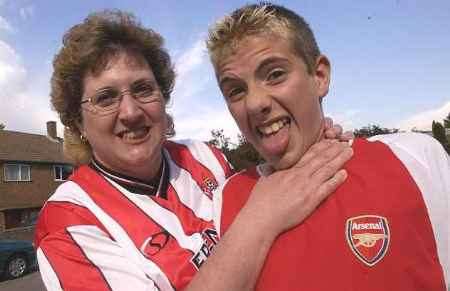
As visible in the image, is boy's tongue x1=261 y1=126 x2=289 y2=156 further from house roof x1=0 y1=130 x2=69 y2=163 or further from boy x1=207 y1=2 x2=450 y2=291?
house roof x1=0 y1=130 x2=69 y2=163

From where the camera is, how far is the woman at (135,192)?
1.95m

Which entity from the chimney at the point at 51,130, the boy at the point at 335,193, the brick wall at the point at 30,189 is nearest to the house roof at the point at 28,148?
the brick wall at the point at 30,189

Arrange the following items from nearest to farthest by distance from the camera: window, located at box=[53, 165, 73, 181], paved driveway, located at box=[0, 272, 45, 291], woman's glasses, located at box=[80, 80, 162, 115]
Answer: woman's glasses, located at box=[80, 80, 162, 115] → paved driveway, located at box=[0, 272, 45, 291] → window, located at box=[53, 165, 73, 181]

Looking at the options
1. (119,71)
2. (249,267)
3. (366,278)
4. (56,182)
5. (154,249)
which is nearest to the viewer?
(366,278)

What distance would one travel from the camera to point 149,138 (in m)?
2.77

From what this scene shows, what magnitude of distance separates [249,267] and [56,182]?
123 ft

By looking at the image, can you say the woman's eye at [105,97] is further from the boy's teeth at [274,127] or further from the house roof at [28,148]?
the house roof at [28,148]

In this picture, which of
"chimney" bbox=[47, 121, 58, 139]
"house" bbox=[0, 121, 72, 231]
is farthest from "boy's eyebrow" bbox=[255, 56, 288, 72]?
"chimney" bbox=[47, 121, 58, 139]

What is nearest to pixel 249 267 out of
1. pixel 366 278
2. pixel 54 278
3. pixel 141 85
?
pixel 366 278

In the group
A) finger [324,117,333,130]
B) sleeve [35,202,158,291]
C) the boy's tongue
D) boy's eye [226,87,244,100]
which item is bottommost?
sleeve [35,202,158,291]

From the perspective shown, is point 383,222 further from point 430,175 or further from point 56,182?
point 56,182

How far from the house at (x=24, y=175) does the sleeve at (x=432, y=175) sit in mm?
30949

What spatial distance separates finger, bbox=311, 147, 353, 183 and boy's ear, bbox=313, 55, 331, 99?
338 mm

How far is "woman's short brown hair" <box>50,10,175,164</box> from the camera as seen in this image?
272 centimetres
